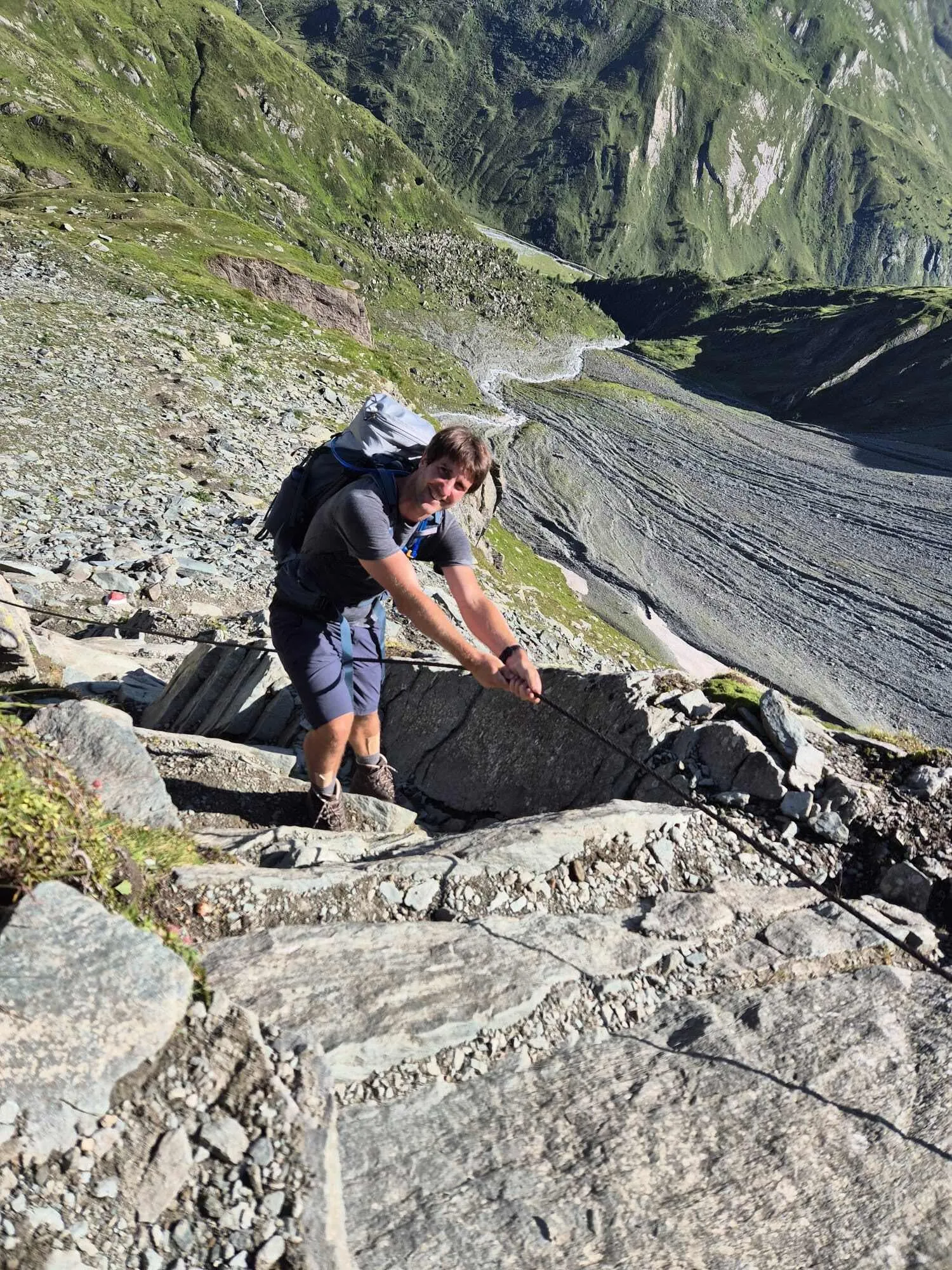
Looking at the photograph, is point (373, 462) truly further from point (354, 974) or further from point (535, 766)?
point (535, 766)

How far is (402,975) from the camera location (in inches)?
204

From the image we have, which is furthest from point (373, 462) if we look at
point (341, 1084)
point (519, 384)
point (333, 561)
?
point (519, 384)

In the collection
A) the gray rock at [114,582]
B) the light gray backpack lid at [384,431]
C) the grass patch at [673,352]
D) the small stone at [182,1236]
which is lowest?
the gray rock at [114,582]

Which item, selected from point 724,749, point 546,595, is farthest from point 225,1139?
point 546,595

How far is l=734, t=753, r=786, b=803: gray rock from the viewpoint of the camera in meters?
8.02

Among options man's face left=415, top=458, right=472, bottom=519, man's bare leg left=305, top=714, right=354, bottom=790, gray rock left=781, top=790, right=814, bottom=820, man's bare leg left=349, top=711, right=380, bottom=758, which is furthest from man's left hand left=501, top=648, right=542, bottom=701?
gray rock left=781, top=790, right=814, bottom=820

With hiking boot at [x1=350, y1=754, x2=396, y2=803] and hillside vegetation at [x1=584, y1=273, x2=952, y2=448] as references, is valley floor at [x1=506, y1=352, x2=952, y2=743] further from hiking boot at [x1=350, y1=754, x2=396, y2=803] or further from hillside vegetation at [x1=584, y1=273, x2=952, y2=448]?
hiking boot at [x1=350, y1=754, x2=396, y2=803]

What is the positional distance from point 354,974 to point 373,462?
373 centimetres

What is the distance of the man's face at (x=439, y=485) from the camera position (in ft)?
19.6

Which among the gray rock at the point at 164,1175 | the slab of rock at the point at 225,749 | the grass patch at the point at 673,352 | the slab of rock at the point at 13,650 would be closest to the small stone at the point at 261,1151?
the gray rock at the point at 164,1175

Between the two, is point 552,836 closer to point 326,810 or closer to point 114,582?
point 326,810

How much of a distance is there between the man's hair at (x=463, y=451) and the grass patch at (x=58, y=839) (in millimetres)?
3225

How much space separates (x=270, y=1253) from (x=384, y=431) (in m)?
5.18

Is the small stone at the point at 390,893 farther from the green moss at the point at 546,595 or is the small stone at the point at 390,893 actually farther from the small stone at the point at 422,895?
the green moss at the point at 546,595
